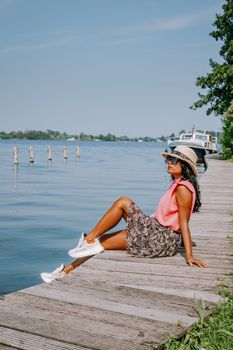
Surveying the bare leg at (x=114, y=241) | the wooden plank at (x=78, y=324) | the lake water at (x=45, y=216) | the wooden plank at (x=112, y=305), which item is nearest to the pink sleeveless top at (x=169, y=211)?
the bare leg at (x=114, y=241)

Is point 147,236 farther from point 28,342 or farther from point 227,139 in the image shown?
point 227,139

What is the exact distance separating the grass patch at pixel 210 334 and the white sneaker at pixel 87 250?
7.04 feet

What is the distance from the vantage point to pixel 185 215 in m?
5.20

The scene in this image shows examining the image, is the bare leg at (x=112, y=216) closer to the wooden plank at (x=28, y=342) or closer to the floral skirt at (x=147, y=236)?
the floral skirt at (x=147, y=236)

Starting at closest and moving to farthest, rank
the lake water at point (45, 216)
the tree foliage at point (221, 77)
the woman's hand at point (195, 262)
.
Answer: the woman's hand at point (195, 262) → the lake water at point (45, 216) → the tree foliage at point (221, 77)

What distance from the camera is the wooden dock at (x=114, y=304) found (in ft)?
10.1

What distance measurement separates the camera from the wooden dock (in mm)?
3064

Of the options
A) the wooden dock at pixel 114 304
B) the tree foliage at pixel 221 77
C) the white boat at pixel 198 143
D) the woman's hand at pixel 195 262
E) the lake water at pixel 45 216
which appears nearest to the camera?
the wooden dock at pixel 114 304

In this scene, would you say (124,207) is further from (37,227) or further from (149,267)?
(37,227)

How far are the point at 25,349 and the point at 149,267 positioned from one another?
2.34 m

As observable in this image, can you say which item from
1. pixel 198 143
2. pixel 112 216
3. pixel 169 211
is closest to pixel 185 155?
pixel 169 211

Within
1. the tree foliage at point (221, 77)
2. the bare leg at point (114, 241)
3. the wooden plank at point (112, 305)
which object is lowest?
the wooden plank at point (112, 305)

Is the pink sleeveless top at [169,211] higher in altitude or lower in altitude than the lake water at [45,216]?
higher

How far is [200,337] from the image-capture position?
326 centimetres
